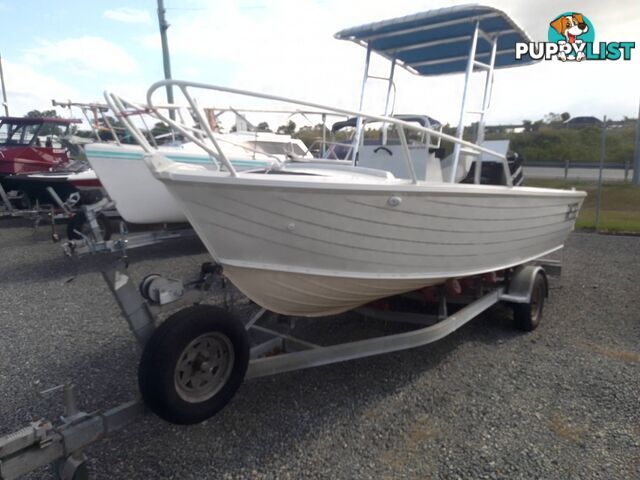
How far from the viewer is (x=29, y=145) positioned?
11.4m

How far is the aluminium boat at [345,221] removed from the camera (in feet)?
8.54

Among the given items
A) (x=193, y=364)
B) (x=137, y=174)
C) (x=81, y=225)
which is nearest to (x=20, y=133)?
(x=81, y=225)

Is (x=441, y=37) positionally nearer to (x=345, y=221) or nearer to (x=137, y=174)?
(x=345, y=221)

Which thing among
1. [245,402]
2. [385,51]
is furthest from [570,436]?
[385,51]

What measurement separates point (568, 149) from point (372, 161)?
71.5 ft

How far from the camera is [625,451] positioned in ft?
8.26

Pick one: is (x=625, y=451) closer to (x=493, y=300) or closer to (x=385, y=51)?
(x=493, y=300)

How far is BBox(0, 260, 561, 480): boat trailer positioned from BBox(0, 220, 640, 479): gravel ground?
25cm

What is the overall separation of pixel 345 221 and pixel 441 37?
8.78 feet

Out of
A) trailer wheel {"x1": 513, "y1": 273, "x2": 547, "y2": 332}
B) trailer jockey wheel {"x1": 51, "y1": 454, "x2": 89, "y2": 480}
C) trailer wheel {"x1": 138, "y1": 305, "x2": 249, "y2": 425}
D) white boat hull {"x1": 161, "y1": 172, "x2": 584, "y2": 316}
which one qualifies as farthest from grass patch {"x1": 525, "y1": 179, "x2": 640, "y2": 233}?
trailer jockey wheel {"x1": 51, "y1": 454, "x2": 89, "y2": 480}

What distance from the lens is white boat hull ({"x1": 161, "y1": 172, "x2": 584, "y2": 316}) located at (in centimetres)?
261

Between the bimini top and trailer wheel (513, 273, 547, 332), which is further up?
the bimini top

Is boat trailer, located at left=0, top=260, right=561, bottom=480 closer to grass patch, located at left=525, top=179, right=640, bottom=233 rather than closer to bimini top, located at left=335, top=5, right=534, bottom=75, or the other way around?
bimini top, located at left=335, top=5, right=534, bottom=75

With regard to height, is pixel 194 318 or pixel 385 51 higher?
pixel 385 51
